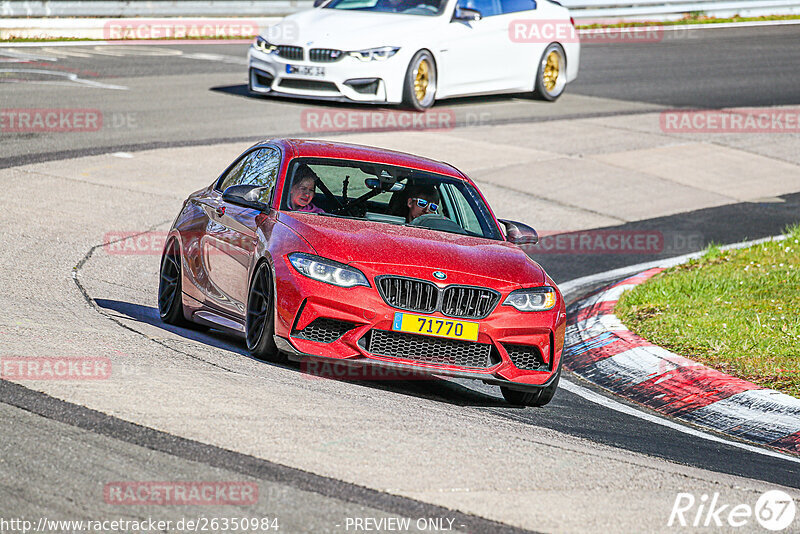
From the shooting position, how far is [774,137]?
19.9m

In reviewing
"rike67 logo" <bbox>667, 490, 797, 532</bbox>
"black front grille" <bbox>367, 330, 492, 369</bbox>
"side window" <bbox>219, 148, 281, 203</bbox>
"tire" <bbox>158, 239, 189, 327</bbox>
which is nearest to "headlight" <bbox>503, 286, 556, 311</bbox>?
"black front grille" <bbox>367, 330, 492, 369</bbox>

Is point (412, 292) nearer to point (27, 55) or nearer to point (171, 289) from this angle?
point (171, 289)

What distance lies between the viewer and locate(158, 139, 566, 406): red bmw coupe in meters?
7.32

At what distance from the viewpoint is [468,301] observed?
24.5 feet

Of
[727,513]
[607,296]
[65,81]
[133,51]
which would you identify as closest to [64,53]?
[133,51]

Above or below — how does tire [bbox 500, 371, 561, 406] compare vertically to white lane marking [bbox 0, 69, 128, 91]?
below

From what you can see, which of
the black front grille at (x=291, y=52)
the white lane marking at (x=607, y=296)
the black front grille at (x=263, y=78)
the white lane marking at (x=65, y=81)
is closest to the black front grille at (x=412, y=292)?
the white lane marking at (x=607, y=296)

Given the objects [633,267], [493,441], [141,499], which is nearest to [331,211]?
[493,441]

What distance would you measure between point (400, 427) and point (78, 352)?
189 centimetres

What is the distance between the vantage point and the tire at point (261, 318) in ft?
24.7

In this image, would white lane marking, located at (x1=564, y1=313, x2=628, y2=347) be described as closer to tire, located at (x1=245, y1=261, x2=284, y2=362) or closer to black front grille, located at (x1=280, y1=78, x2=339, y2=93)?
tire, located at (x1=245, y1=261, x2=284, y2=362)

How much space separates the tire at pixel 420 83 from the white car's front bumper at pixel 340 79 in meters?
0.13

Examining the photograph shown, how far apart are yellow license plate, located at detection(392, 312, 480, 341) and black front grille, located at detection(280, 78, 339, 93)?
1111 centimetres

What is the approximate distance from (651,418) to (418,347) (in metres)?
1.76
